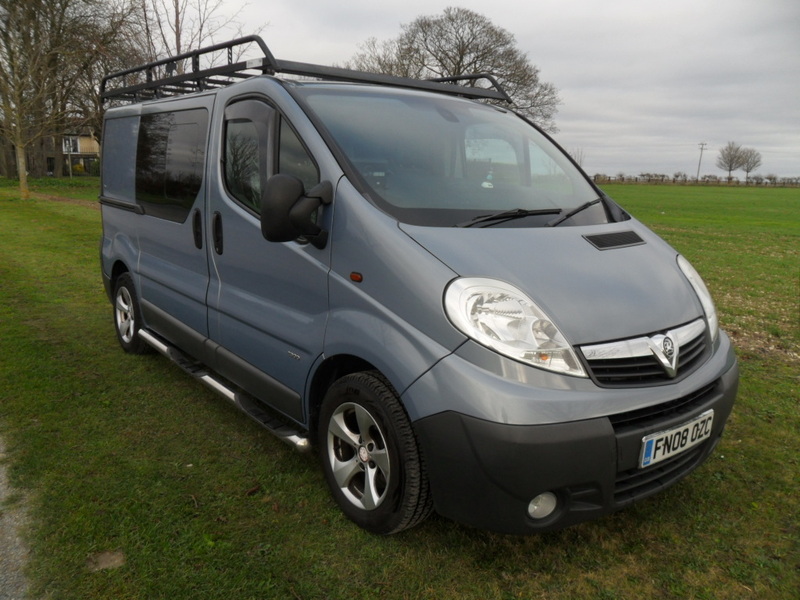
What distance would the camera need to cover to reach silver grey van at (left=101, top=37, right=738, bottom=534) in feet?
7.66

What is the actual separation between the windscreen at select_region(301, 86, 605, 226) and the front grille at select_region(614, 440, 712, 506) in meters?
1.18

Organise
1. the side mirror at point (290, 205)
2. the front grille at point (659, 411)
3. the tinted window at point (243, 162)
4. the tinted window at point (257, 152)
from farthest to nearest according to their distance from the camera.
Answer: the tinted window at point (243, 162)
the tinted window at point (257, 152)
the side mirror at point (290, 205)
the front grille at point (659, 411)

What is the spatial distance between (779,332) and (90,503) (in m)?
6.24

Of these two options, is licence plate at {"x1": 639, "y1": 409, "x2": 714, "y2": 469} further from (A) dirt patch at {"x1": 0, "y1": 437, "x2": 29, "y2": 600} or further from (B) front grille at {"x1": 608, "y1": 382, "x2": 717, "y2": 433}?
(A) dirt patch at {"x1": 0, "y1": 437, "x2": 29, "y2": 600}

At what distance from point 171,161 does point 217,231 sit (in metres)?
0.97

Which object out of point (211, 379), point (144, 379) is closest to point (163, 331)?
point (144, 379)

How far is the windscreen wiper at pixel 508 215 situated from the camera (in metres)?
2.83

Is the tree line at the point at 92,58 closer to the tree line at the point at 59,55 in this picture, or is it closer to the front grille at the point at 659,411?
the tree line at the point at 59,55

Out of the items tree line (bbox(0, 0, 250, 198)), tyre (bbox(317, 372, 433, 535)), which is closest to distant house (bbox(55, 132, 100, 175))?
tree line (bbox(0, 0, 250, 198))

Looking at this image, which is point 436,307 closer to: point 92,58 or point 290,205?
point 290,205

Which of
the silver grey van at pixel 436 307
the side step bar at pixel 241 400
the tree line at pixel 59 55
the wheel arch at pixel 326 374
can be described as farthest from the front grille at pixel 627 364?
the tree line at pixel 59 55

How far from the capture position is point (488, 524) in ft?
7.89

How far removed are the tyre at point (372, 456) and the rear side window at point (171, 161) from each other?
1.85 m

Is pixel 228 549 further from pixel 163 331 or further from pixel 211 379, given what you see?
pixel 163 331
